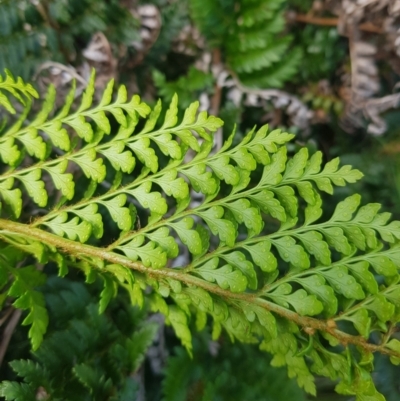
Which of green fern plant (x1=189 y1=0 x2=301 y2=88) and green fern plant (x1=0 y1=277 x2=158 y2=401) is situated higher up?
green fern plant (x1=189 y1=0 x2=301 y2=88)

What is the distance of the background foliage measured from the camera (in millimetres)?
1027

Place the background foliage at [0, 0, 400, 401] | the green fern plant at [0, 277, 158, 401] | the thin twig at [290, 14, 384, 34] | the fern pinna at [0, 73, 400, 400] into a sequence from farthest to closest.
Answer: the thin twig at [290, 14, 384, 34]
the background foliage at [0, 0, 400, 401]
the green fern plant at [0, 277, 158, 401]
the fern pinna at [0, 73, 400, 400]

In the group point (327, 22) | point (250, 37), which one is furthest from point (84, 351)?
point (327, 22)

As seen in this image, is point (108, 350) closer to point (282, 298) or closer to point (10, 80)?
point (282, 298)

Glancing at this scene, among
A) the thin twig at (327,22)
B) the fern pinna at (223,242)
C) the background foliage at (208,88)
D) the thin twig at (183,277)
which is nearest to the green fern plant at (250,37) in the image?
the background foliage at (208,88)

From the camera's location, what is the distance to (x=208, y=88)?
1222 millimetres

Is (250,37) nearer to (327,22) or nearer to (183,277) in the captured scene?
(327,22)

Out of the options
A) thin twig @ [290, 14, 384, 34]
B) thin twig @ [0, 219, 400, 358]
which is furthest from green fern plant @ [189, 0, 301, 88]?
thin twig @ [0, 219, 400, 358]

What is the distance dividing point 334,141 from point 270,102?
25 centimetres

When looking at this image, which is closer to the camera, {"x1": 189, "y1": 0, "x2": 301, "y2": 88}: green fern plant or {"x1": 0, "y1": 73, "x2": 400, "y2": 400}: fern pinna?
{"x1": 0, "y1": 73, "x2": 400, "y2": 400}: fern pinna

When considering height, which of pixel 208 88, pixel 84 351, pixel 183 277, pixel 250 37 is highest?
pixel 250 37

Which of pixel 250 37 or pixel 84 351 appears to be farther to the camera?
pixel 250 37

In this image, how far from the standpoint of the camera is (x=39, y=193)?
2.49 feet

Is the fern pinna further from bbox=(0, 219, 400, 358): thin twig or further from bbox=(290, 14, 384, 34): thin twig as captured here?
bbox=(290, 14, 384, 34): thin twig
